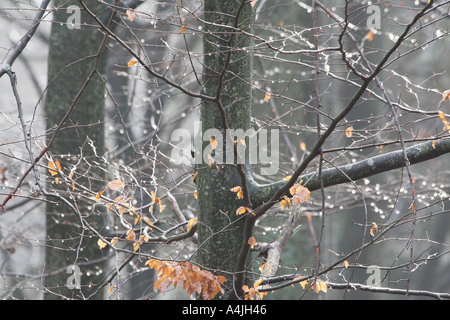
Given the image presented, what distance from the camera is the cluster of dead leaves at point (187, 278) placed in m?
3.20

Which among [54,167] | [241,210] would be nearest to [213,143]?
[241,210]

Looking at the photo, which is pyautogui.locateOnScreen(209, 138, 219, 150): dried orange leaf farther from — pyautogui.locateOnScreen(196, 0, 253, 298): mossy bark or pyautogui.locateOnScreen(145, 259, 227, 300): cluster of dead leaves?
pyautogui.locateOnScreen(145, 259, 227, 300): cluster of dead leaves

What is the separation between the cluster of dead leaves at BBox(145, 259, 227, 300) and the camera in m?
3.20

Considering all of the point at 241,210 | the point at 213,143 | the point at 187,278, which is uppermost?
the point at 213,143

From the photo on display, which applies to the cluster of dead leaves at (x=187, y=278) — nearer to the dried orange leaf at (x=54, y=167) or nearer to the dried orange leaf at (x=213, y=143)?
the dried orange leaf at (x=213, y=143)

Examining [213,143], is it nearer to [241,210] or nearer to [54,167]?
[241,210]

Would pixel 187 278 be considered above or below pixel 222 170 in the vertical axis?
below

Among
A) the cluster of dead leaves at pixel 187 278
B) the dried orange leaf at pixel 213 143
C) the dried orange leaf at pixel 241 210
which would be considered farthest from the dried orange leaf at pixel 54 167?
the dried orange leaf at pixel 241 210

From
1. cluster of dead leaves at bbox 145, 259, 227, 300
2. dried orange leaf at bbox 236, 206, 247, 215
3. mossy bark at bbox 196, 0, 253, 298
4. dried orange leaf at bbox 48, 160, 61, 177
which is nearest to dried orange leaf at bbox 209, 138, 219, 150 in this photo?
mossy bark at bbox 196, 0, 253, 298

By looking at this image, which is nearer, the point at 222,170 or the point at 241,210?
the point at 241,210

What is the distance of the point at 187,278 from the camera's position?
126 inches
